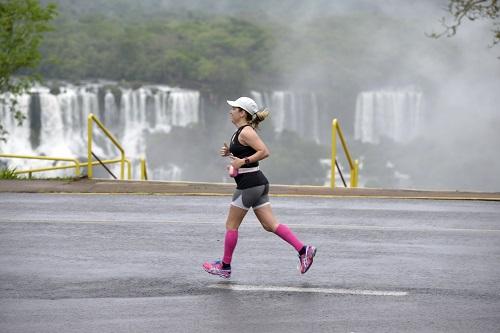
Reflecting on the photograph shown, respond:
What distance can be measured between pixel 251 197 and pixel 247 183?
5.1 inches

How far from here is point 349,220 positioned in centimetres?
1308

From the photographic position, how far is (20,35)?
1510 inches

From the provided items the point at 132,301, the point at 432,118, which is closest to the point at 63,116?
the point at 432,118

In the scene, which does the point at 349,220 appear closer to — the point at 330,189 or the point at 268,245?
the point at 268,245

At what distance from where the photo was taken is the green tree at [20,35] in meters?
36.5

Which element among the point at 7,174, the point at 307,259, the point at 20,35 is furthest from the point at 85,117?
the point at 307,259

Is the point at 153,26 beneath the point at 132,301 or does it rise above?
above

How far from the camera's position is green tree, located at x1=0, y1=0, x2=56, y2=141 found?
36.5m

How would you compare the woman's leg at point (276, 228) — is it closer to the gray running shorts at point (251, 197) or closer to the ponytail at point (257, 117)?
the gray running shorts at point (251, 197)

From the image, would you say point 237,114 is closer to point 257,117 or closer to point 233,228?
point 257,117

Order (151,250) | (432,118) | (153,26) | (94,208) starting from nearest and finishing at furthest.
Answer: (151,250) < (94,208) < (432,118) < (153,26)

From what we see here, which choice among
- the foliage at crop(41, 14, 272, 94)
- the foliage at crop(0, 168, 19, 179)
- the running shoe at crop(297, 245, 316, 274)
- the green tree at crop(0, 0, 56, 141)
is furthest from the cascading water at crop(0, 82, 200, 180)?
the running shoe at crop(297, 245, 316, 274)

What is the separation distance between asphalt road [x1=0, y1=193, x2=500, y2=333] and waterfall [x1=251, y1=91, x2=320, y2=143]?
11956 cm

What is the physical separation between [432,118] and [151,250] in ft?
490
